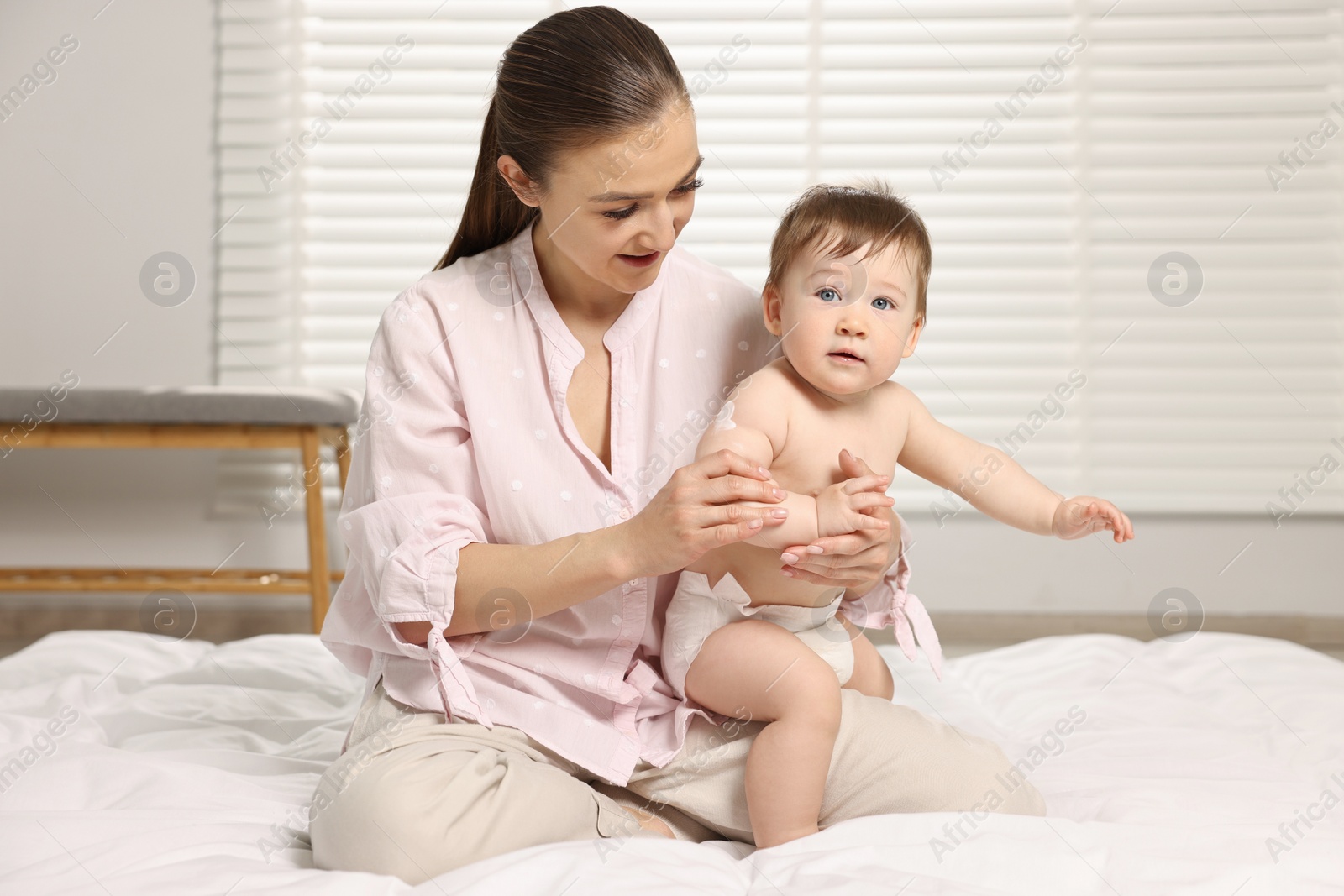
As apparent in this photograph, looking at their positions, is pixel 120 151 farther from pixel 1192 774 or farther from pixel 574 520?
pixel 1192 774

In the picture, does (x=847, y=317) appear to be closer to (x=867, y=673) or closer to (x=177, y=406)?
(x=867, y=673)

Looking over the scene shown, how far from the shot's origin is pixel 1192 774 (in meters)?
1.10

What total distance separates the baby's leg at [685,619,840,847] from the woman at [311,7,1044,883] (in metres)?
0.06

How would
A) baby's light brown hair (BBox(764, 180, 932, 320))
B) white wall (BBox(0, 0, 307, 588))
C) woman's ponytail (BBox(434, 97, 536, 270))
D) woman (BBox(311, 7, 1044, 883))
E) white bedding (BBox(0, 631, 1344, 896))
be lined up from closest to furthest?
white bedding (BBox(0, 631, 1344, 896)) → woman (BBox(311, 7, 1044, 883)) → baby's light brown hair (BBox(764, 180, 932, 320)) → woman's ponytail (BBox(434, 97, 536, 270)) → white wall (BBox(0, 0, 307, 588))

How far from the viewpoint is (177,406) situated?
2.06 meters

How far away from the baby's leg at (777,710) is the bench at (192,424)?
1.28m

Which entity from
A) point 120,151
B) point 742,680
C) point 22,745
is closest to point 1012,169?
point 742,680

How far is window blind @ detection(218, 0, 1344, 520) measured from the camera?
8.16ft

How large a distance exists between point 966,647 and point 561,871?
1889 mm

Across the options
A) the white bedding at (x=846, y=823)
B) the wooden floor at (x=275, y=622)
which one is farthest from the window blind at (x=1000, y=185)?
the white bedding at (x=846, y=823)

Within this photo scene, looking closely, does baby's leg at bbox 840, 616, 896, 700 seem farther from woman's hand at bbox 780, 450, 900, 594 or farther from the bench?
the bench

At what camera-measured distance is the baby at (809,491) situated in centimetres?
95

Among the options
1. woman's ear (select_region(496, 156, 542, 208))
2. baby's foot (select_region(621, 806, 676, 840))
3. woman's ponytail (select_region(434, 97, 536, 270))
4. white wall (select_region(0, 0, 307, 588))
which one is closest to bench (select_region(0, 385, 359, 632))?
white wall (select_region(0, 0, 307, 588))

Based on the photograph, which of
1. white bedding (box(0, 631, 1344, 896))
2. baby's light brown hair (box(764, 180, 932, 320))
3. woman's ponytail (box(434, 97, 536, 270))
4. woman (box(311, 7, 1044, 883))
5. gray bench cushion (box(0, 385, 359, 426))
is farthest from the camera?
gray bench cushion (box(0, 385, 359, 426))
